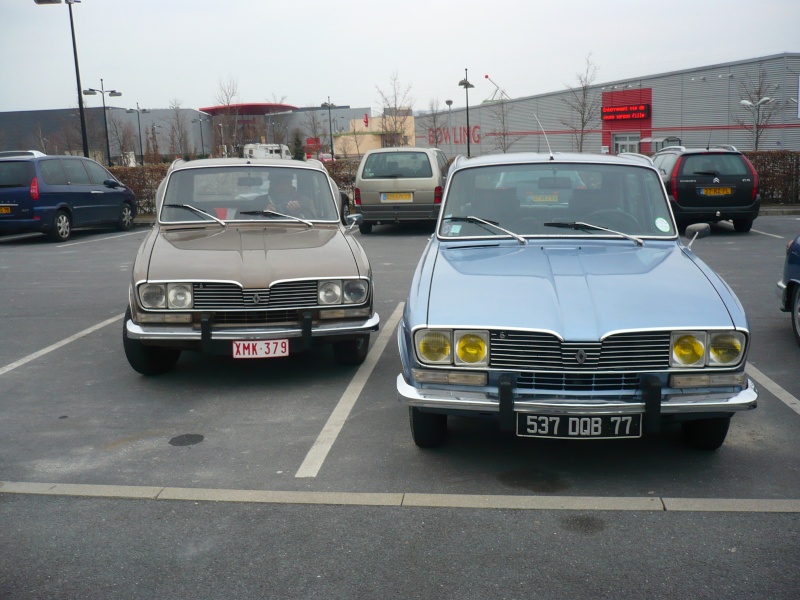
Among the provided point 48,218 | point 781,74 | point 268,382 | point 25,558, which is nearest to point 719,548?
point 25,558

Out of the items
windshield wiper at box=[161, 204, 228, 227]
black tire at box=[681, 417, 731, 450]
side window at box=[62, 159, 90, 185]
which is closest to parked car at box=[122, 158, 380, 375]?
windshield wiper at box=[161, 204, 228, 227]

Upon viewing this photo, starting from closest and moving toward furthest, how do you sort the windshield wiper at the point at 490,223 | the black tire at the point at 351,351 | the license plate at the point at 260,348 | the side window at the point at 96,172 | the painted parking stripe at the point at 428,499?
the painted parking stripe at the point at 428,499 → the windshield wiper at the point at 490,223 → the license plate at the point at 260,348 → the black tire at the point at 351,351 → the side window at the point at 96,172

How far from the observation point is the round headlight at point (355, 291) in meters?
6.60

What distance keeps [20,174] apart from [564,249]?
1505 centimetres

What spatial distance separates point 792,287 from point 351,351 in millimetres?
4008

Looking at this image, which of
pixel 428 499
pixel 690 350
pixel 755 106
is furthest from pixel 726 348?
pixel 755 106

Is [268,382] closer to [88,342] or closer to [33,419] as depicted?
[33,419]

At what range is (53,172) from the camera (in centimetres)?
1816

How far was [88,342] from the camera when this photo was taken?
8.39m

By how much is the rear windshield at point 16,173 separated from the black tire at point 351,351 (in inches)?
504

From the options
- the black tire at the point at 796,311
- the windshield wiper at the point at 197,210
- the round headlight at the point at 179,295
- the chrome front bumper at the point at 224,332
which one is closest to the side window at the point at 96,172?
the windshield wiper at the point at 197,210

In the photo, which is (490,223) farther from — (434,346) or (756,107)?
(756,107)

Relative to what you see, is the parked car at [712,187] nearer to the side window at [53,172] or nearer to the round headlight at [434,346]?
the side window at [53,172]

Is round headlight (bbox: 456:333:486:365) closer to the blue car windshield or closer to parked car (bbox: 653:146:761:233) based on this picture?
the blue car windshield
